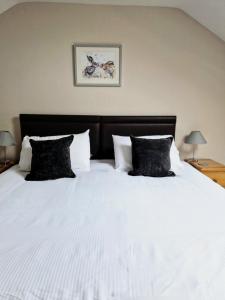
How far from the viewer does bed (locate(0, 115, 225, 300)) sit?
2.89 ft

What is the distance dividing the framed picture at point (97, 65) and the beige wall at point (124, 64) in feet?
0.24

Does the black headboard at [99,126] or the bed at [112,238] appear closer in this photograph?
the bed at [112,238]

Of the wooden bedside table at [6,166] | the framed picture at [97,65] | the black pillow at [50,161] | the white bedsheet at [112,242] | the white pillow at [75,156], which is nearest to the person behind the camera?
the white bedsheet at [112,242]

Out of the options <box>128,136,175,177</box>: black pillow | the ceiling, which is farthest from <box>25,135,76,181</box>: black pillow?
the ceiling

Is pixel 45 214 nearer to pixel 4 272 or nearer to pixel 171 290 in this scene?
pixel 4 272

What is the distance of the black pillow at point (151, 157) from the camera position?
2254 mm

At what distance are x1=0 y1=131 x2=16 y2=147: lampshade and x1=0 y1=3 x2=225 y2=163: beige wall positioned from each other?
0.67 feet

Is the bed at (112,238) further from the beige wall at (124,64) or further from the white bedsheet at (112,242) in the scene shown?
the beige wall at (124,64)

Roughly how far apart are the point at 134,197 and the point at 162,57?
191 cm

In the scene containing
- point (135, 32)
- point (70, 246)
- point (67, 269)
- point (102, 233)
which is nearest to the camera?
point (67, 269)

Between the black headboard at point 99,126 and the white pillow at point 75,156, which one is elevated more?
the black headboard at point 99,126

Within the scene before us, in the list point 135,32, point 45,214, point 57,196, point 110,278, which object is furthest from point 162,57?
point 110,278

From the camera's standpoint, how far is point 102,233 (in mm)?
1232

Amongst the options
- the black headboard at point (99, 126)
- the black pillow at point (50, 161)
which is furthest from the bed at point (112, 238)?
the black headboard at point (99, 126)
